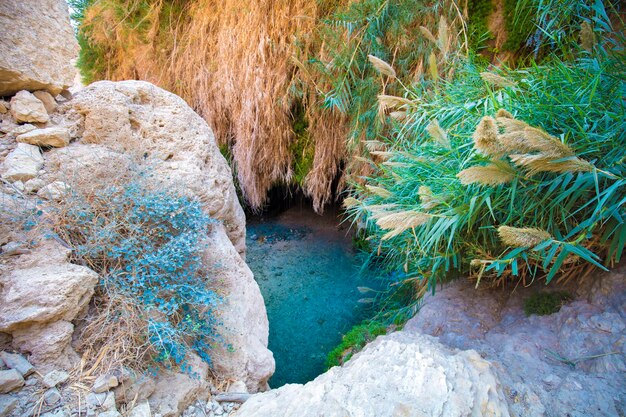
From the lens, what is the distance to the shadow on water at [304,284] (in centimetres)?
289

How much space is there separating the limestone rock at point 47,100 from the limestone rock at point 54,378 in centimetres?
153

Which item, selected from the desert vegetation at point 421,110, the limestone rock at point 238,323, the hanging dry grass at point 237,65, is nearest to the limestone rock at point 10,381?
the limestone rock at point 238,323

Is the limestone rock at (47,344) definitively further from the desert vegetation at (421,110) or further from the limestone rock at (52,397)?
the desert vegetation at (421,110)

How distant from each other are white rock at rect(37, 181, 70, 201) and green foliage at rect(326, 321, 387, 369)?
232 centimetres

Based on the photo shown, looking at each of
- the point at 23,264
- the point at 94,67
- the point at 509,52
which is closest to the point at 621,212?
the point at 509,52

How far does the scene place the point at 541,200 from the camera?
4.75 feet

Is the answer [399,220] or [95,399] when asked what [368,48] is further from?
[95,399]

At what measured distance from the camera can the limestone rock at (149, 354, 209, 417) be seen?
1353mm

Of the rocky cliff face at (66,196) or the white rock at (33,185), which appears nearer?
the rocky cliff face at (66,196)

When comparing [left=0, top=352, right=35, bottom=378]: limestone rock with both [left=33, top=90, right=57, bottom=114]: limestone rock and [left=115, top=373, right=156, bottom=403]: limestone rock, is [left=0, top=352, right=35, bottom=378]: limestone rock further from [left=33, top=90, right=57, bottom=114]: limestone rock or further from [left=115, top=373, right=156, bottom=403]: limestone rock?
[left=33, top=90, right=57, bottom=114]: limestone rock

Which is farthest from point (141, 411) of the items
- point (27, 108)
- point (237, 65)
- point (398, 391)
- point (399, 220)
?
point (237, 65)

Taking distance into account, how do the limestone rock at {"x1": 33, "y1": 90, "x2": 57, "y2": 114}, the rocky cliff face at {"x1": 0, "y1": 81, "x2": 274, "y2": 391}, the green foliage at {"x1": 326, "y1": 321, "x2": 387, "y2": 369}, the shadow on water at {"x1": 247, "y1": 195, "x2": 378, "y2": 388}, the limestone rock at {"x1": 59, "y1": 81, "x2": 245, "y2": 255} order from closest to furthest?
1. the rocky cliff face at {"x1": 0, "y1": 81, "x2": 274, "y2": 391}
2. the limestone rock at {"x1": 33, "y1": 90, "x2": 57, "y2": 114}
3. the limestone rock at {"x1": 59, "y1": 81, "x2": 245, "y2": 255}
4. the green foliage at {"x1": 326, "y1": 321, "x2": 387, "y2": 369}
5. the shadow on water at {"x1": 247, "y1": 195, "x2": 378, "y2": 388}

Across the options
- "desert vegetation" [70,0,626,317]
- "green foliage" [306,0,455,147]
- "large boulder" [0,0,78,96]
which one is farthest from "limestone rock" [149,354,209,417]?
"green foliage" [306,0,455,147]

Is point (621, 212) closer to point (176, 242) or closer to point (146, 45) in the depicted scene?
point (176, 242)
